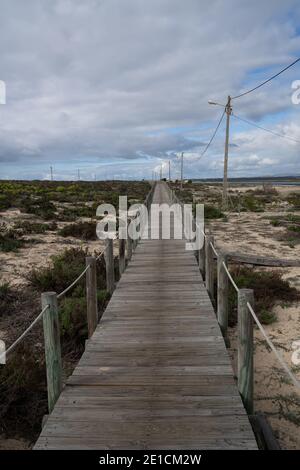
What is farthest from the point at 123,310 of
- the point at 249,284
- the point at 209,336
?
the point at 249,284

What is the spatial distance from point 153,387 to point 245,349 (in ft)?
3.45

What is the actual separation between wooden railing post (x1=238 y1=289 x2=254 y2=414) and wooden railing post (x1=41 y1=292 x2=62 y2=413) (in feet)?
6.21

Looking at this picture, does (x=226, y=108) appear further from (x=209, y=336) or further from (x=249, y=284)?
(x=209, y=336)

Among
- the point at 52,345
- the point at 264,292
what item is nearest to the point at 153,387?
the point at 52,345

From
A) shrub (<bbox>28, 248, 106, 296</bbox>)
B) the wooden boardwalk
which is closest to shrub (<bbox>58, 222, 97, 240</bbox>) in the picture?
shrub (<bbox>28, 248, 106, 296</bbox>)

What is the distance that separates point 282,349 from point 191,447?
3.54 metres

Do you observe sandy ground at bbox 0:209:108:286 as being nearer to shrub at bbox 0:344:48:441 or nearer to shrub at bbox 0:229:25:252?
shrub at bbox 0:229:25:252

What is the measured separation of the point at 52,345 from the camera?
12.7 ft

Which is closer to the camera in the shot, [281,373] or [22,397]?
[22,397]

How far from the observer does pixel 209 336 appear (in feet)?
17.6

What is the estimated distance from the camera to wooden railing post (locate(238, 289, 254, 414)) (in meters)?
3.85

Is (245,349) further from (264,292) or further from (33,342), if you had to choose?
(264,292)

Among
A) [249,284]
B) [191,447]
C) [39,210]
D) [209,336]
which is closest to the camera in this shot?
[191,447]

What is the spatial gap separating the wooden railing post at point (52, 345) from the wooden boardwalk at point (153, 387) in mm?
118
